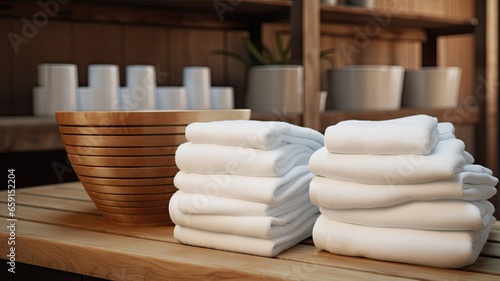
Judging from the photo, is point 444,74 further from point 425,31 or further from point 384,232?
point 384,232

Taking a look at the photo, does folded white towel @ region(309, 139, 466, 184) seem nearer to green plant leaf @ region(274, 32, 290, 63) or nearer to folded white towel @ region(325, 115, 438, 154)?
folded white towel @ region(325, 115, 438, 154)

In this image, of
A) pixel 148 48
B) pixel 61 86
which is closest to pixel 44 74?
pixel 61 86

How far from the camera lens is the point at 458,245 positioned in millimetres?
769

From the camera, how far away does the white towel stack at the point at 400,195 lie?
2.54 feet

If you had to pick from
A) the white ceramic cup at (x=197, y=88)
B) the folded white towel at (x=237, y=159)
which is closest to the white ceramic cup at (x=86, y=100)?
the white ceramic cup at (x=197, y=88)

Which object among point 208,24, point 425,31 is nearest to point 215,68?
point 208,24

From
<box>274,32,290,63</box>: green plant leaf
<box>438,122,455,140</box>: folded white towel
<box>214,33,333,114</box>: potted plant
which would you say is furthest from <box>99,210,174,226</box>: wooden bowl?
<box>274,32,290,63</box>: green plant leaf

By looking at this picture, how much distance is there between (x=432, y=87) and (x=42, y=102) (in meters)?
1.75

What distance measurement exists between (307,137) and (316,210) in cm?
10

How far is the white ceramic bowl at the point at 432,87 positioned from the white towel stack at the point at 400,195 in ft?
7.77

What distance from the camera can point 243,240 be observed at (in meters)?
0.88

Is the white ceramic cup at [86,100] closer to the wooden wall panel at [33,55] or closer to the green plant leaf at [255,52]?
the wooden wall panel at [33,55]

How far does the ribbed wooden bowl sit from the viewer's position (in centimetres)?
102

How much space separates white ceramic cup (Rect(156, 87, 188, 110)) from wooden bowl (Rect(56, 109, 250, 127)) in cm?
120
